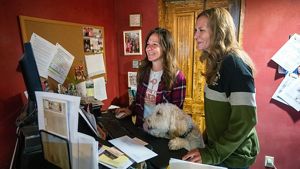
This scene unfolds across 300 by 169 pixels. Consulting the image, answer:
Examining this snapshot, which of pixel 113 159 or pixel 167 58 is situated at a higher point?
pixel 167 58

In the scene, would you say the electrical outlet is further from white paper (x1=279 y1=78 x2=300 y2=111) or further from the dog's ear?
the dog's ear

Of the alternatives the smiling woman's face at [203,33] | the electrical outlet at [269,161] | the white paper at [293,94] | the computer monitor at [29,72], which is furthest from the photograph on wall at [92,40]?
the electrical outlet at [269,161]

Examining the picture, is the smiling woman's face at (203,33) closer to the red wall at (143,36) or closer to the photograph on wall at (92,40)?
the red wall at (143,36)

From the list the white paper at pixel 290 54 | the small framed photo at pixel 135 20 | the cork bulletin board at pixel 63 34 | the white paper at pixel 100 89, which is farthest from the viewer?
the small framed photo at pixel 135 20

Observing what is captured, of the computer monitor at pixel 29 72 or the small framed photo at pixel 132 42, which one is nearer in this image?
the computer monitor at pixel 29 72

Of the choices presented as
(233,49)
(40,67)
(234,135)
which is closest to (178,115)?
(234,135)

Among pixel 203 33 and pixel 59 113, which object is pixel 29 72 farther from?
pixel 203 33

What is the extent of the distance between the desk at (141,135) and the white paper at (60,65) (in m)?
0.51

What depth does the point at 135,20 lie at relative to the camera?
243 cm

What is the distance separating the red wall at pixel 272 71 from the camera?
1.87 metres

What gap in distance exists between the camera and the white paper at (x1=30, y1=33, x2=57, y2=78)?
1471 mm

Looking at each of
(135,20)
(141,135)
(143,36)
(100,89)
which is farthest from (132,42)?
(141,135)

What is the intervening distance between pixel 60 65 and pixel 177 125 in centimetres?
115

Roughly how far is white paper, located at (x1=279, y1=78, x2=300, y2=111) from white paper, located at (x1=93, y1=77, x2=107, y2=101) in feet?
6.37
